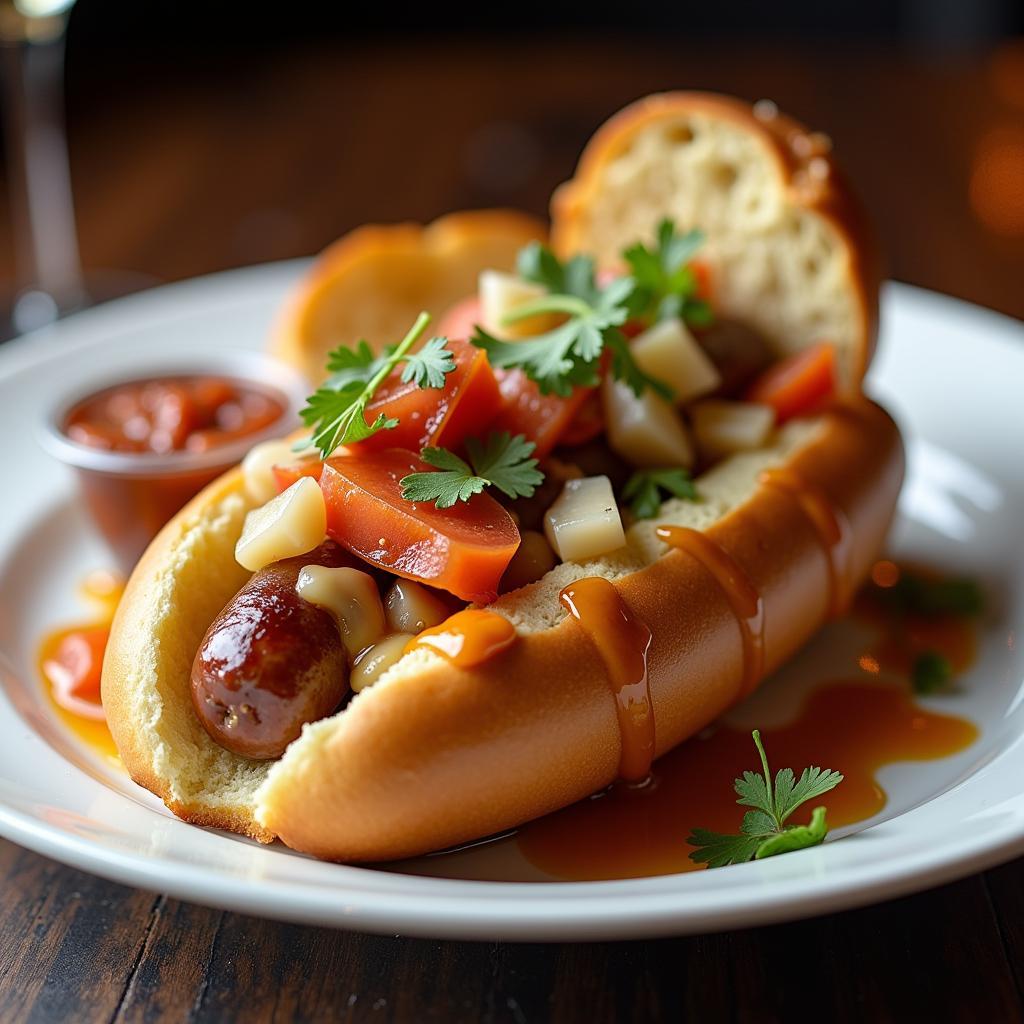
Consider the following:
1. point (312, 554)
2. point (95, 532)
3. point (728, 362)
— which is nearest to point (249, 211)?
point (95, 532)

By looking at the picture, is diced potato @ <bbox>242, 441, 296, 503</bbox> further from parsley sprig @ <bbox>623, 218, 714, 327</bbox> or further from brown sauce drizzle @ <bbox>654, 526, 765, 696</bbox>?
parsley sprig @ <bbox>623, 218, 714, 327</bbox>

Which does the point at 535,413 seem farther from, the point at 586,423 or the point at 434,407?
the point at 434,407

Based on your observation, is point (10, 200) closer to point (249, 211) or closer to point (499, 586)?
point (249, 211)

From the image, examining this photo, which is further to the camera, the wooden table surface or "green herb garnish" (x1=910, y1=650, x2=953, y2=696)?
"green herb garnish" (x1=910, y1=650, x2=953, y2=696)

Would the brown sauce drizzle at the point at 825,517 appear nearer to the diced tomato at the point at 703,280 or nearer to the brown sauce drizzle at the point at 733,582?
the brown sauce drizzle at the point at 733,582

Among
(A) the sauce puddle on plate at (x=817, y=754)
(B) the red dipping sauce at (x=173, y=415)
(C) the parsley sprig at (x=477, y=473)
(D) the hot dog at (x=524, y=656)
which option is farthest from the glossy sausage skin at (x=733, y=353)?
(B) the red dipping sauce at (x=173, y=415)

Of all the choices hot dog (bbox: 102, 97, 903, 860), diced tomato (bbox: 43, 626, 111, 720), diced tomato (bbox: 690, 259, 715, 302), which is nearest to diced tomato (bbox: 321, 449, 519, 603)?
hot dog (bbox: 102, 97, 903, 860)

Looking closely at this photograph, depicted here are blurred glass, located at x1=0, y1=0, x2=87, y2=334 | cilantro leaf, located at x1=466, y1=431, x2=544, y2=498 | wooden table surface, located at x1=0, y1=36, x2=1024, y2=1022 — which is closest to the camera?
wooden table surface, located at x1=0, y1=36, x2=1024, y2=1022
